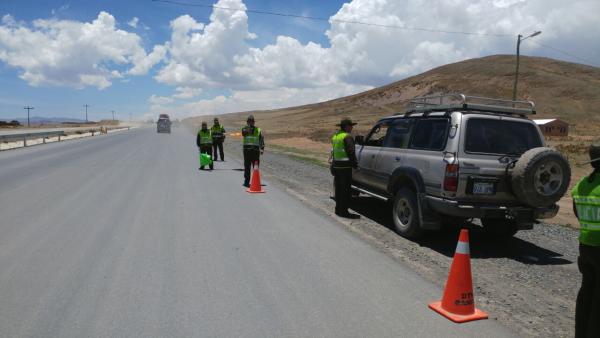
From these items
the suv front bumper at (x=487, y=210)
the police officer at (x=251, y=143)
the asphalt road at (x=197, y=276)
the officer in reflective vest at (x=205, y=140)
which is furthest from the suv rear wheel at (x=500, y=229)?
the officer in reflective vest at (x=205, y=140)

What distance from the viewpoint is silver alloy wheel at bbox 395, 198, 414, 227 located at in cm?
713

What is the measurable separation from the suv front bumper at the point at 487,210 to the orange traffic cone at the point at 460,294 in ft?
6.37

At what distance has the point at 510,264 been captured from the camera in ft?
20.0

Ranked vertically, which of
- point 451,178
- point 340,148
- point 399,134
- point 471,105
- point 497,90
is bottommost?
point 451,178

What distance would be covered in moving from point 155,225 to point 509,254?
5.29 metres

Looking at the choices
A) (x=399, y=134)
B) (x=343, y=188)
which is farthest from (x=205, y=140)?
(x=399, y=134)

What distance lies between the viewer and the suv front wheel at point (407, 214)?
6.91 metres

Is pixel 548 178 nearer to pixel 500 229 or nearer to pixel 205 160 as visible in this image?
pixel 500 229

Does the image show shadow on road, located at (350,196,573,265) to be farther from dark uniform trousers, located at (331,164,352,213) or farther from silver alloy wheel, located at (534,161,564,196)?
silver alloy wheel, located at (534,161,564,196)

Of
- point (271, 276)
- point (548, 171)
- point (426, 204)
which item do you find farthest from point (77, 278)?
point (548, 171)

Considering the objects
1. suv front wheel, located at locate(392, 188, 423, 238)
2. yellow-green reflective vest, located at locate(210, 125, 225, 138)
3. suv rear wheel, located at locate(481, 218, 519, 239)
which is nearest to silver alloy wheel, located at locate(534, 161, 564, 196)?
suv rear wheel, located at locate(481, 218, 519, 239)

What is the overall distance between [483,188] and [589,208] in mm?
2886

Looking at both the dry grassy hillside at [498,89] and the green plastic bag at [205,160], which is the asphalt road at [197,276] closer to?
the green plastic bag at [205,160]

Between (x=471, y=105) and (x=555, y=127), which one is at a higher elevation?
(x=471, y=105)
